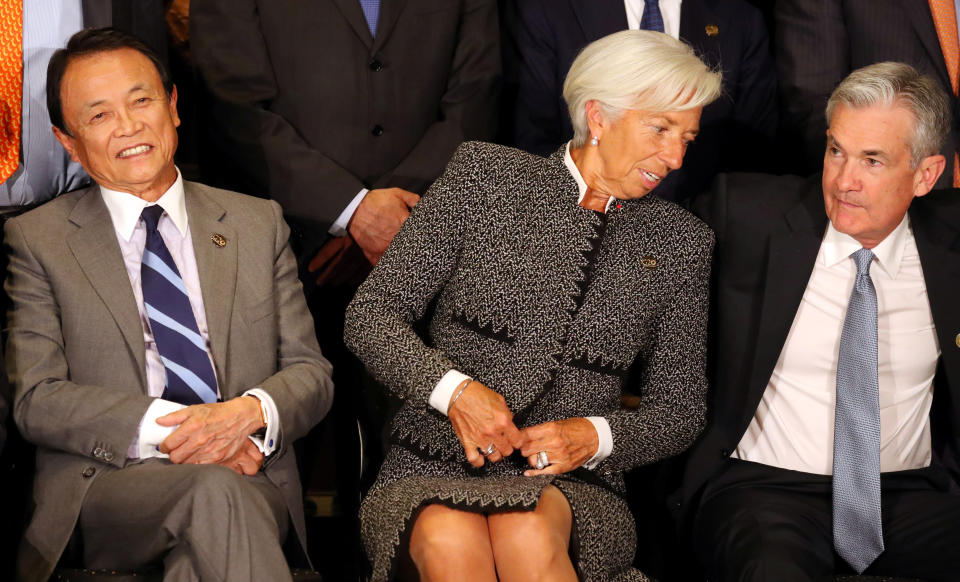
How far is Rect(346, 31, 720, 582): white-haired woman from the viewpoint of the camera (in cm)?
277

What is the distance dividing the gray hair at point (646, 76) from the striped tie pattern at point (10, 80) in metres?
1.47

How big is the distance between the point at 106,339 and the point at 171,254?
26 centimetres

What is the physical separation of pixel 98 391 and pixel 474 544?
0.90m

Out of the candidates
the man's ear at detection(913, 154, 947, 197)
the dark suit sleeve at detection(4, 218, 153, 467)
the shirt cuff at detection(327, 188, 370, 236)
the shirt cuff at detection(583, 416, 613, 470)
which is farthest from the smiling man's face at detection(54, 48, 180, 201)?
the man's ear at detection(913, 154, 947, 197)

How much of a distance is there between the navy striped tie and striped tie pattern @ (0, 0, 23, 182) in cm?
54

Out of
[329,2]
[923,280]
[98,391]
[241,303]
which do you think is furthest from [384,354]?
[923,280]

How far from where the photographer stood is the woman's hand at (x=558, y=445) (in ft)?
8.98

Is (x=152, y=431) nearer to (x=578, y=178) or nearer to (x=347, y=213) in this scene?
(x=347, y=213)

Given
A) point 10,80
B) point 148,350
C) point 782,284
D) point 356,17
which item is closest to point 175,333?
point 148,350

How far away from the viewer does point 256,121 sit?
3.32 metres

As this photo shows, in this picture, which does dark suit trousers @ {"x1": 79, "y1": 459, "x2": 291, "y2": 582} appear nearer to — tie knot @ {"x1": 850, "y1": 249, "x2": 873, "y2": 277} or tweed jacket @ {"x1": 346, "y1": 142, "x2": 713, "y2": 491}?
tweed jacket @ {"x1": 346, "y1": 142, "x2": 713, "y2": 491}

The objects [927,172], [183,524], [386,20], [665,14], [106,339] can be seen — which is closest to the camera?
[183,524]

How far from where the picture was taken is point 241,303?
2865mm

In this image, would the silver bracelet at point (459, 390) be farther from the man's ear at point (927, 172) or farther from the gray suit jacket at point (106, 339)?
the man's ear at point (927, 172)
